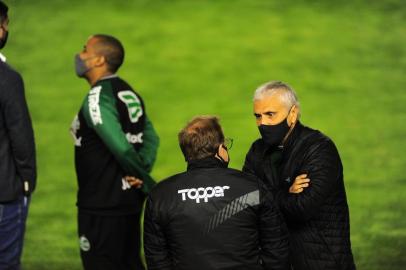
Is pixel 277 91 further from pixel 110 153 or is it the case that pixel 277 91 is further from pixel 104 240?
pixel 104 240

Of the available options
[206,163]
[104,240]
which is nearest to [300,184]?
[206,163]

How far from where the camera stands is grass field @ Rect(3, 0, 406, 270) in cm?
844

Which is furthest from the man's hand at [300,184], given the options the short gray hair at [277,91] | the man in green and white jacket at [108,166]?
the man in green and white jacket at [108,166]

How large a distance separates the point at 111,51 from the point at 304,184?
1.98 meters

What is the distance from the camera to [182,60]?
11.2 meters

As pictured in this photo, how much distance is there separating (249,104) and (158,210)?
6.55m

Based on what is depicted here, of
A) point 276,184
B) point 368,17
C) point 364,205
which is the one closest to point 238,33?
point 368,17

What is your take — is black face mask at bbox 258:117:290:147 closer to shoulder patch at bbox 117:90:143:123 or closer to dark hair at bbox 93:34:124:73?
shoulder patch at bbox 117:90:143:123

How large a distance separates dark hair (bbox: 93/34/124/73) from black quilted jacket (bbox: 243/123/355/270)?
1745mm

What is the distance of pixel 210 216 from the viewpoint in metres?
3.73

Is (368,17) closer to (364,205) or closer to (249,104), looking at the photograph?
(249,104)

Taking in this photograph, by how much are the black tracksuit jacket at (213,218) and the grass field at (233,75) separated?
361 centimetres

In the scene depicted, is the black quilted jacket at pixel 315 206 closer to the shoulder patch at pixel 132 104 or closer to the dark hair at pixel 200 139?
the dark hair at pixel 200 139

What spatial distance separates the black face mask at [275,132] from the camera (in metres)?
4.26
